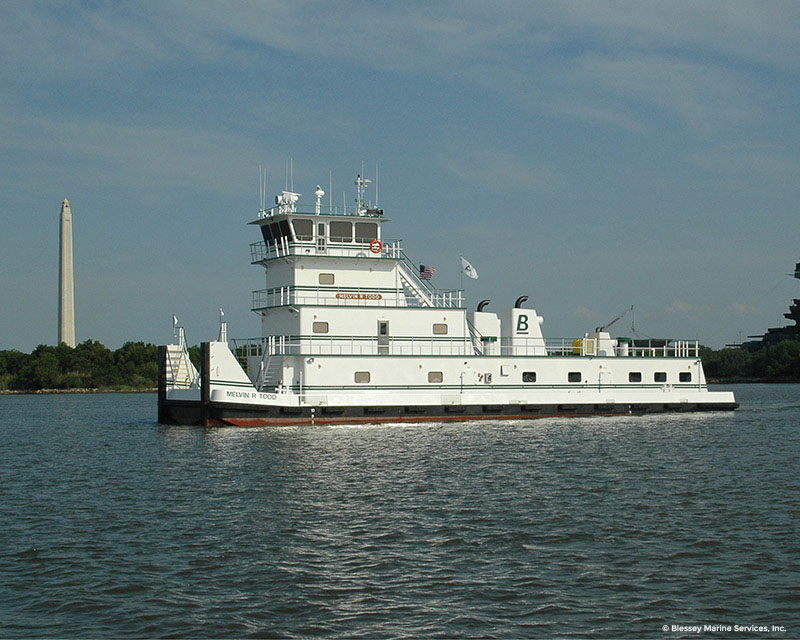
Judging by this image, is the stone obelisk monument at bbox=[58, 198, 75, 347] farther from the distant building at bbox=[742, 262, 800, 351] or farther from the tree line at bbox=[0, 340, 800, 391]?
the distant building at bbox=[742, 262, 800, 351]

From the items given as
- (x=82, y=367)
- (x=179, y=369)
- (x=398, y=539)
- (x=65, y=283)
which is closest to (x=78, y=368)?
(x=82, y=367)

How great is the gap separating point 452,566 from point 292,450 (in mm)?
14489

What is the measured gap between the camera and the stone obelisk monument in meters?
117

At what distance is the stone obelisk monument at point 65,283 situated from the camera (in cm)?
11700

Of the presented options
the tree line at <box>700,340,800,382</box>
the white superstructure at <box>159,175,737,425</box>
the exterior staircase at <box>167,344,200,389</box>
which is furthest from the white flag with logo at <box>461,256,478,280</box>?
the tree line at <box>700,340,800,382</box>

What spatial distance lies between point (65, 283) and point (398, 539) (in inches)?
4307

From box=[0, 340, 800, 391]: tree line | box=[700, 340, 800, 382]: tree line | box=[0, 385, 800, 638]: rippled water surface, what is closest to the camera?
box=[0, 385, 800, 638]: rippled water surface

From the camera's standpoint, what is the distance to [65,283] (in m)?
117

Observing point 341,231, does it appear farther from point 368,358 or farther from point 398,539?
point 398,539

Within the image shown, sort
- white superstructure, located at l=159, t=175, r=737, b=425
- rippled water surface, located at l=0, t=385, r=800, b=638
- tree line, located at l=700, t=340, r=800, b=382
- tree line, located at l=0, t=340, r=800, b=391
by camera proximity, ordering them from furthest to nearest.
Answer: tree line, located at l=700, t=340, r=800, b=382
tree line, located at l=0, t=340, r=800, b=391
white superstructure, located at l=159, t=175, r=737, b=425
rippled water surface, located at l=0, t=385, r=800, b=638

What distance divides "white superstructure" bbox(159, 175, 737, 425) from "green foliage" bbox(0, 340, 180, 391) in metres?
78.0

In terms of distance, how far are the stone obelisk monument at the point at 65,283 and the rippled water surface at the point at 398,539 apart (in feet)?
302

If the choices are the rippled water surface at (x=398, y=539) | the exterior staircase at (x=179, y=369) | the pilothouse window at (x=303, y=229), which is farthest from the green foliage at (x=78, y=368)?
the rippled water surface at (x=398, y=539)

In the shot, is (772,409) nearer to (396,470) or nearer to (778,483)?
(778,483)
